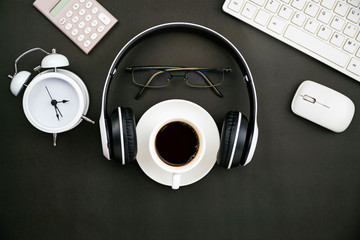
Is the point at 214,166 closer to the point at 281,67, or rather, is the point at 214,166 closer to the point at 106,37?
the point at 281,67

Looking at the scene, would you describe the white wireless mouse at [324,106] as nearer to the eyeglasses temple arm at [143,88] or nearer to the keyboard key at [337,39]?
the keyboard key at [337,39]

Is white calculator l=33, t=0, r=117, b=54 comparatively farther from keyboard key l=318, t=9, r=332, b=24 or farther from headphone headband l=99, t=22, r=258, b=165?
keyboard key l=318, t=9, r=332, b=24

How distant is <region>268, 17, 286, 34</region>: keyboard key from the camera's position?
661mm

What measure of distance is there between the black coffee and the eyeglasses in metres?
0.11

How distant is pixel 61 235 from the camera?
669mm

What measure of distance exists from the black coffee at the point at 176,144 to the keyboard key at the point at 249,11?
309mm

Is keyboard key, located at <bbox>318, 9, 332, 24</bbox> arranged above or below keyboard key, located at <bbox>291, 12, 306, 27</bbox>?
above

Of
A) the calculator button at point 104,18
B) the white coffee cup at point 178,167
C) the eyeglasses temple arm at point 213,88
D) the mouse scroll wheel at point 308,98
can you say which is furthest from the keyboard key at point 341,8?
the calculator button at point 104,18

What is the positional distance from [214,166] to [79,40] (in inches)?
17.4

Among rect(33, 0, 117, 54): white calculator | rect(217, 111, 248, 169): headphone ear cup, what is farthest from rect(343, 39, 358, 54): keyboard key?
rect(33, 0, 117, 54): white calculator

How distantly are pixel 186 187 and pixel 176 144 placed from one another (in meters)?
0.11

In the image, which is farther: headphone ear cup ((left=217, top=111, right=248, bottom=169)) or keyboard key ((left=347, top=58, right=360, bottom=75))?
keyboard key ((left=347, top=58, right=360, bottom=75))

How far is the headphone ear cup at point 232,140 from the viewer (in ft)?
1.83

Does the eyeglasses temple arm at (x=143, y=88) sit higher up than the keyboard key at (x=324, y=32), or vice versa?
the keyboard key at (x=324, y=32)
